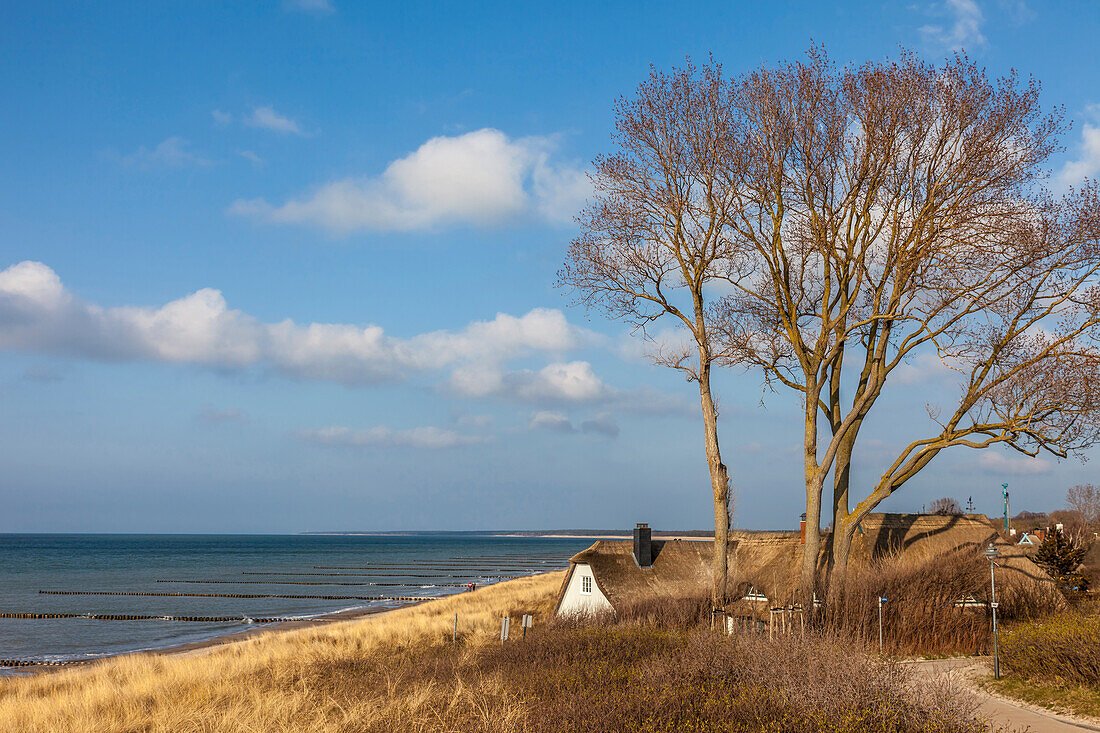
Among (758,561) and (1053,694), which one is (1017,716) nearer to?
(1053,694)

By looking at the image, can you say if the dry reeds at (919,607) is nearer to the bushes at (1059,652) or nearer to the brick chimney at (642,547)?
the bushes at (1059,652)

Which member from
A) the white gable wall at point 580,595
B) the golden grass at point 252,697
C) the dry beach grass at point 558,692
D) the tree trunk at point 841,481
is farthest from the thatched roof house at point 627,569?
the dry beach grass at point 558,692

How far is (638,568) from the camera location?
1228 inches

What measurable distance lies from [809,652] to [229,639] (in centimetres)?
3342

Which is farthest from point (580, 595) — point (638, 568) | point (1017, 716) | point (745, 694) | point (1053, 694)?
point (745, 694)

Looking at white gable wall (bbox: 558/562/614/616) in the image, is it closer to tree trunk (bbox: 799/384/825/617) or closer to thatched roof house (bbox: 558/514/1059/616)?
thatched roof house (bbox: 558/514/1059/616)

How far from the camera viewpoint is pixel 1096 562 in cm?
4366

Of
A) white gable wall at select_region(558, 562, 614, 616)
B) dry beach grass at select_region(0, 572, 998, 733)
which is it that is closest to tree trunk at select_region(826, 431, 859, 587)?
dry beach grass at select_region(0, 572, 998, 733)

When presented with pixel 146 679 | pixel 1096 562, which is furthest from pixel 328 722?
pixel 1096 562

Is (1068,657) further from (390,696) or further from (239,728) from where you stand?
(239,728)

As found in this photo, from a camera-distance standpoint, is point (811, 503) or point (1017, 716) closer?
point (1017, 716)

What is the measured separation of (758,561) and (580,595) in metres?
8.44

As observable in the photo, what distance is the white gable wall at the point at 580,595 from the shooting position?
3014 cm

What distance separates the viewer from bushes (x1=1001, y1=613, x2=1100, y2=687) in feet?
38.0
